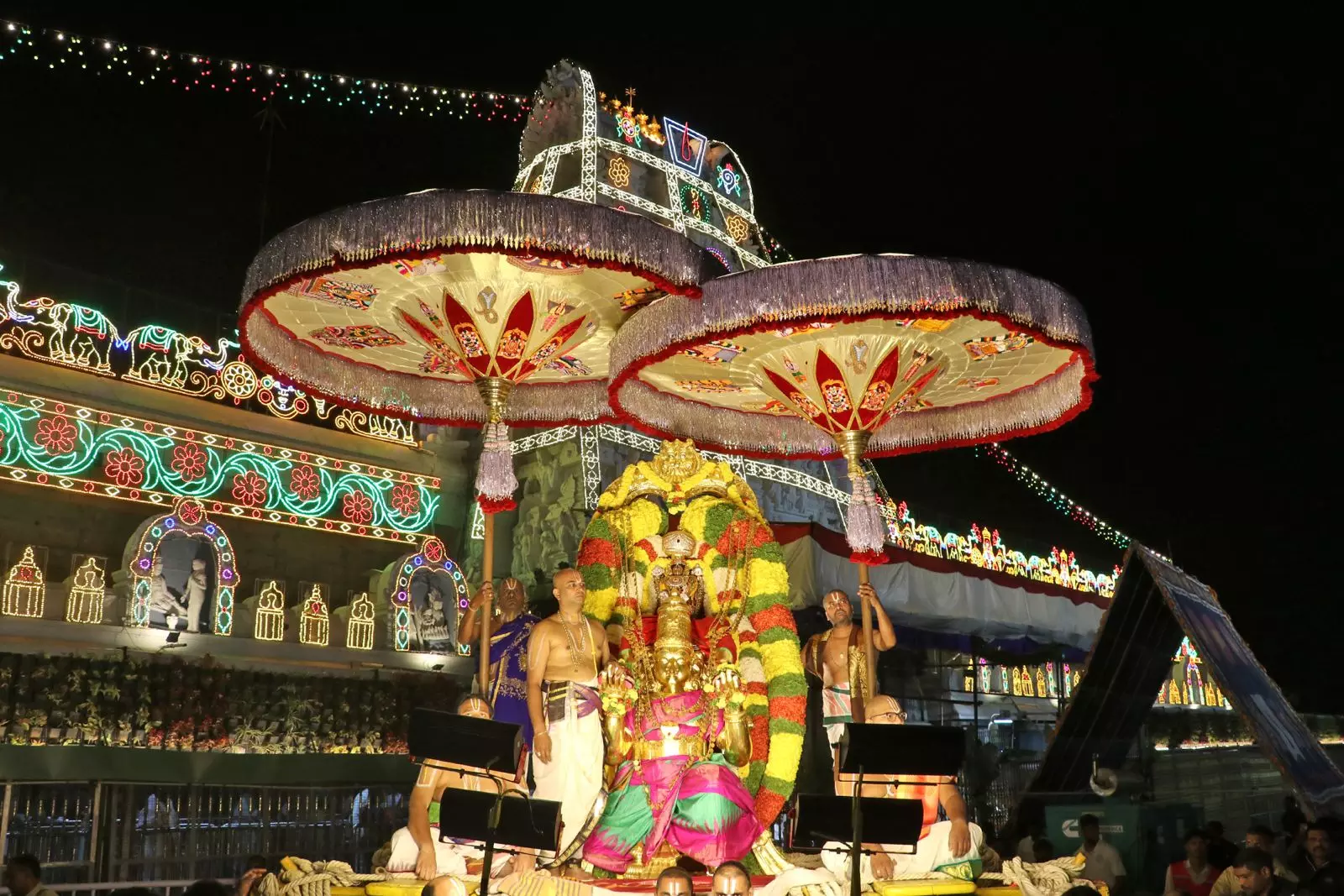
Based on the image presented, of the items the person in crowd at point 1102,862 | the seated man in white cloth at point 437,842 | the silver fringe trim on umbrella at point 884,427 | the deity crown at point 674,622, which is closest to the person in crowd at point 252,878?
the seated man in white cloth at point 437,842

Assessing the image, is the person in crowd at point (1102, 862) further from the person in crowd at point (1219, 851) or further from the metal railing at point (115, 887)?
the metal railing at point (115, 887)

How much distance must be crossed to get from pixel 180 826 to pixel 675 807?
614 centimetres

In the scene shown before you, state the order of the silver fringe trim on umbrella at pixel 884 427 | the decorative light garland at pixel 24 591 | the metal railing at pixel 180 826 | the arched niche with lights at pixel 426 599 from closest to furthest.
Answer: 1. the silver fringe trim on umbrella at pixel 884 427
2. the metal railing at pixel 180 826
3. the decorative light garland at pixel 24 591
4. the arched niche with lights at pixel 426 599

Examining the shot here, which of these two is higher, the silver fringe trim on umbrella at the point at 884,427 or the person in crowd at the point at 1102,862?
the silver fringe trim on umbrella at the point at 884,427

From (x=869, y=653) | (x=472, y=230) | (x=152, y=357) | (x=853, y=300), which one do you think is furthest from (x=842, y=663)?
(x=152, y=357)

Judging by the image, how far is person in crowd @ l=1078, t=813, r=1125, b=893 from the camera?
9844 mm

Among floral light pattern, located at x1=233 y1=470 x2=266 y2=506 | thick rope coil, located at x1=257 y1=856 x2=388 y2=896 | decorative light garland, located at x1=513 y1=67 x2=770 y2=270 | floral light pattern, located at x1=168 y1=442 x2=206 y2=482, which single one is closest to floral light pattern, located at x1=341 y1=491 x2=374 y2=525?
floral light pattern, located at x1=233 y1=470 x2=266 y2=506

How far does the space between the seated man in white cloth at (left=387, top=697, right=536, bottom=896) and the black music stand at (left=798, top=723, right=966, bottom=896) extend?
1.83m

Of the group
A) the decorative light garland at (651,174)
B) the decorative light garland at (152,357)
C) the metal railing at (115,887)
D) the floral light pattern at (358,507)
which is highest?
the decorative light garland at (651,174)

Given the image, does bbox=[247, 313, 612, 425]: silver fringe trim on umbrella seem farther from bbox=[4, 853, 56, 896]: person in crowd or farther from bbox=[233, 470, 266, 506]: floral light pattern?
bbox=[233, 470, 266, 506]: floral light pattern

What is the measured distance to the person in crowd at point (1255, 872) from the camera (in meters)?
7.10

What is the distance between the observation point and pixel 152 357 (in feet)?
41.3

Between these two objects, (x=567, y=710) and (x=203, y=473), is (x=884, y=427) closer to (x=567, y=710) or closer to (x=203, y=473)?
(x=567, y=710)

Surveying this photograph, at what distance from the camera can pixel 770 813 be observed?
26.5ft
